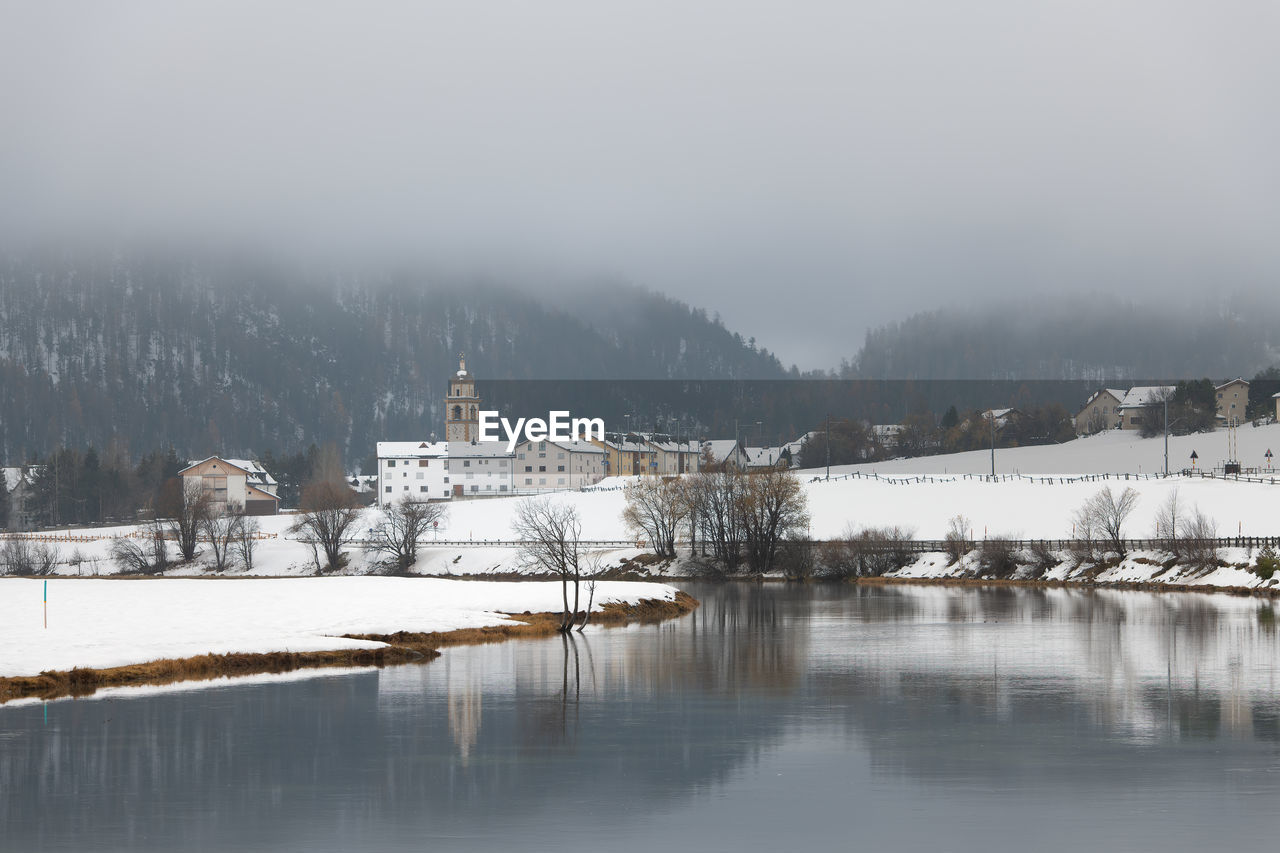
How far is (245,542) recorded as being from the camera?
11162cm

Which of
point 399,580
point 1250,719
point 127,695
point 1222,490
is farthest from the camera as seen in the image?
point 1222,490

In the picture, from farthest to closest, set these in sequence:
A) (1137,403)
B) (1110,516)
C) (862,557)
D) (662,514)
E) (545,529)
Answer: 1. (1137,403)
2. (662,514)
3. (545,529)
4. (1110,516)
5. (862,557)

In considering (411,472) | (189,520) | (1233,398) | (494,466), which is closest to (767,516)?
(189,520)

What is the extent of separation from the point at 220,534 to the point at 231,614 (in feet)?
230

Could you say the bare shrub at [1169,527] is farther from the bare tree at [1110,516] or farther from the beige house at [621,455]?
the beige house at [621,455]

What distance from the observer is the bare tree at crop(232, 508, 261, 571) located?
109500 mm

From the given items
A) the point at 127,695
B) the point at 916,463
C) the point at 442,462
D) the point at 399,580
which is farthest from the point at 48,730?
the point at 442,462

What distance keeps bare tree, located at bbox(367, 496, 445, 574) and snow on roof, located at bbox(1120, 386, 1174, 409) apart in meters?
109

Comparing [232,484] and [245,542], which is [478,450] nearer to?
[232,484]

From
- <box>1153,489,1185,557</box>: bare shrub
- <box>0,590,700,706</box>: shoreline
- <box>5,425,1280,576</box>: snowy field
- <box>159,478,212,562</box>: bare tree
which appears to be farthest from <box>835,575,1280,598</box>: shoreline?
<box>159,478,212,562</box>: bare tree

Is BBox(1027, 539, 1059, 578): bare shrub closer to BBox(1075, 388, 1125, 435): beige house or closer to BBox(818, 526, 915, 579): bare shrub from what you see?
BBox(818, 526, 915, 579): bare shrub

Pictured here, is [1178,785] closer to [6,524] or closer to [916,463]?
[916,463]

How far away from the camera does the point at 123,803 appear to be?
65.8 ft

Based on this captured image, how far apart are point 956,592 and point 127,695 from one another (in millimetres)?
52910
